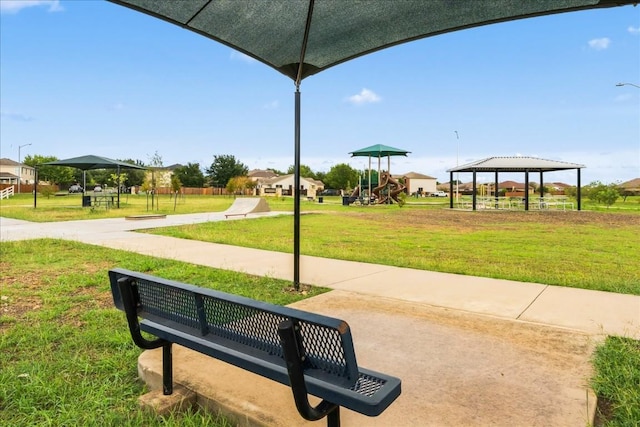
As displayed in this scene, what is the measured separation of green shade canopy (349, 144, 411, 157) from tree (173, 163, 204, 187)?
5357 cm

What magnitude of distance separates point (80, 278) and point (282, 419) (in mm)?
4613

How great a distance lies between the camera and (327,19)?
13.2 ft

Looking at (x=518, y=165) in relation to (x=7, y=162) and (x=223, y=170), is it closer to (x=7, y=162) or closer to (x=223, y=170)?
(x=223, y=170)

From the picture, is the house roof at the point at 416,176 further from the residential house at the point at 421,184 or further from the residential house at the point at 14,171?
the residential house at the point at 14,171

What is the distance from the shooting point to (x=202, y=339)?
6.88 ft

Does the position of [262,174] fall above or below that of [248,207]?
above

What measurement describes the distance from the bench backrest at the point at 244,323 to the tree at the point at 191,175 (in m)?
77.8

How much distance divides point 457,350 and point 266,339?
66.4 inches

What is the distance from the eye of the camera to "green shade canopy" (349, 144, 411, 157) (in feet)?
94.1

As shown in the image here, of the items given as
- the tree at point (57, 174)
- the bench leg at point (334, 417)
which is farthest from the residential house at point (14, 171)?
the bench leg at point (334, 417)

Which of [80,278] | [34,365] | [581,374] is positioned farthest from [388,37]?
[80,278]

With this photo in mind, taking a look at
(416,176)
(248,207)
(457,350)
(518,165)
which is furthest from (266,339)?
(416,176)

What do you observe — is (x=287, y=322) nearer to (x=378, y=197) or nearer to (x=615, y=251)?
(x=615, y=251)

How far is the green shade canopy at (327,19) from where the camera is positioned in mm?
3547
